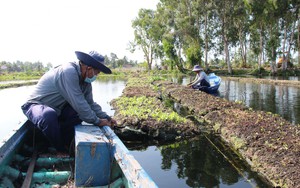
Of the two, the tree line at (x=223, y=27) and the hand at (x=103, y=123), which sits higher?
the tree line at (x=223, y=27)

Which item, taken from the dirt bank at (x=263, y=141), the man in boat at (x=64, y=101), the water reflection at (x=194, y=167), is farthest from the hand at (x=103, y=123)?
the dirt bank at (x=263, y=141)

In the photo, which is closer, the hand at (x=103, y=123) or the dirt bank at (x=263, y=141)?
the hand at (x=103, y=123)

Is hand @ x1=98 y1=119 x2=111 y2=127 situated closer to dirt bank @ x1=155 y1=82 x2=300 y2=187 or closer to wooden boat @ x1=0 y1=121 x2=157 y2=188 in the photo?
wooden boat @ x1=0 y1=121 x2=157 y2=188

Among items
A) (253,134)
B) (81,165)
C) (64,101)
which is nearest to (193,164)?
(253,134)

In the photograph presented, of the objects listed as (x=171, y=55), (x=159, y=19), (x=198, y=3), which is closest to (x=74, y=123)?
(x=198, y=3)

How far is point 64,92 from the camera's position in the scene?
379cm

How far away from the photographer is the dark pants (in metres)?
3.69

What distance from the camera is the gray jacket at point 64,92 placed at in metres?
3.70

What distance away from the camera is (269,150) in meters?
5.28

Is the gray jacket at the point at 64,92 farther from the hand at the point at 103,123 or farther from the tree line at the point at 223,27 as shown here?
the tree line at the point at 223,27

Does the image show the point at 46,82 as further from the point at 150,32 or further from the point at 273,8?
the point at 150,32

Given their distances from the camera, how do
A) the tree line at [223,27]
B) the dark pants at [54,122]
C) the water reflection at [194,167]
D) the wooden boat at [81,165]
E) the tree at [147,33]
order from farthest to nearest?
the tree at [147,33] → the tree line at [223,27] → the water reflection at [194,167] → the dark pants at [54,122] → the wooden boat at [81,165]

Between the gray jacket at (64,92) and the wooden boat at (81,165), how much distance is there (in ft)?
0.80

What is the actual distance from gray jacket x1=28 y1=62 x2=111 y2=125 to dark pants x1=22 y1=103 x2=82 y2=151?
12 centimetres
